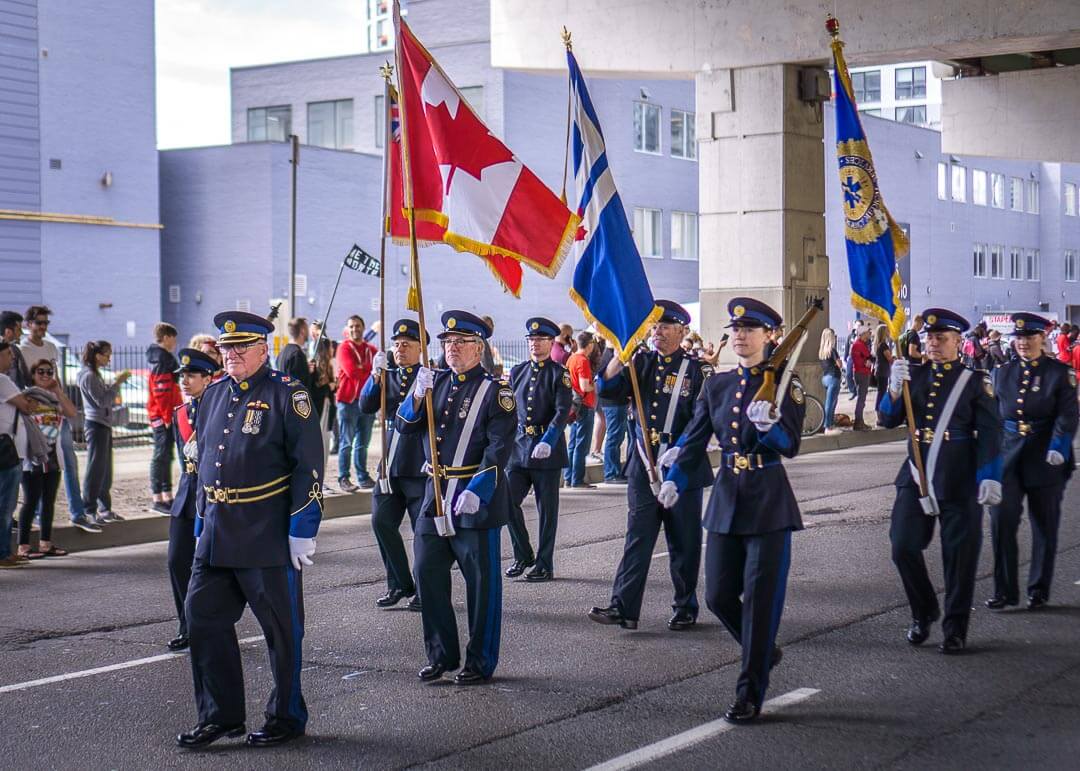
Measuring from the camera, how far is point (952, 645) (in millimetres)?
8109

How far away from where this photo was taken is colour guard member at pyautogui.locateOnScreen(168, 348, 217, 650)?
27.0 feet

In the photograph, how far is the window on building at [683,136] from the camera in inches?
1842

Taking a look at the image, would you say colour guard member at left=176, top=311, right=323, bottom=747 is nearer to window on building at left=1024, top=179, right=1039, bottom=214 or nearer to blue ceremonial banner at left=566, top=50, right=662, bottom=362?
blue ceremonial banner at left=566, top=50, right=662, bottom=362

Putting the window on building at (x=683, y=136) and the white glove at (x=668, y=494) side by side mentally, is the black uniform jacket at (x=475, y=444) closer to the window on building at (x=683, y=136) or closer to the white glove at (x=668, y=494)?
the white glove at (x=668, y=494)

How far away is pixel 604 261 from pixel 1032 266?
6198 centimetres

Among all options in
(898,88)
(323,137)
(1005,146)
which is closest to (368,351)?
(1005,146)

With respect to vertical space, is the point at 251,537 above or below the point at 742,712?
above

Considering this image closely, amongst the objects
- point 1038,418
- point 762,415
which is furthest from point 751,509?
point 1038,418

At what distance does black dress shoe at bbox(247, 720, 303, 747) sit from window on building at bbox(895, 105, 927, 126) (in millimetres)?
80613

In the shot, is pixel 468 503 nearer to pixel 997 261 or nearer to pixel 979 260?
pixel 979 260

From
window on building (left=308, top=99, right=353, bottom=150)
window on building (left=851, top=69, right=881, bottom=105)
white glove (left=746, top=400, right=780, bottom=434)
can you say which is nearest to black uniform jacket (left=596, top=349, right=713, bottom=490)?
white glove (left=746, top=400, right=780, bottom=434)

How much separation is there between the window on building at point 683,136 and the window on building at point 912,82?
39.7m

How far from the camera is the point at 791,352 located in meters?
7.18

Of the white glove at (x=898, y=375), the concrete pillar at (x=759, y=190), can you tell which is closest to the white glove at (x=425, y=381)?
the white glove at (x=898, y=375)
